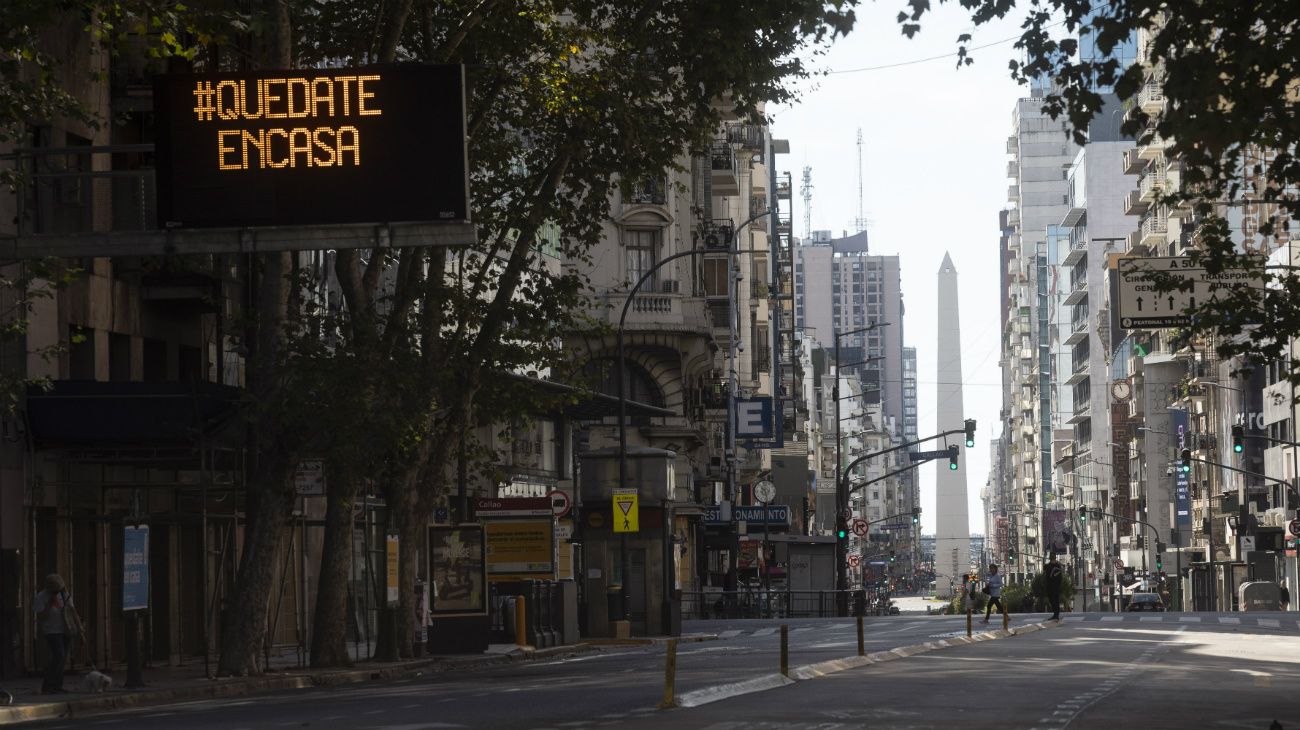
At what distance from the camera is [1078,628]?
147 ft

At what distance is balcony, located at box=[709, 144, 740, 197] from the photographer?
81875 mm

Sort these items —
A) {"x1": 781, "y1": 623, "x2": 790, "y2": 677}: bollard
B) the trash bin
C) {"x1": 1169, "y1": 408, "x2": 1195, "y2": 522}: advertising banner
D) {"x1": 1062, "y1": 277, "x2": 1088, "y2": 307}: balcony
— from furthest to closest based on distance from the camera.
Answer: {"x1": 1062, "y1": 277, "x2": 1088, "y2": 307}: balcony → {"x1": 1169, "y1": 408, "x2": 1195, "y2": 522}: advertising banner → the trash bin → {"x1": 781, "y1": 623, "x2": 790, "y2": 677}: bollard

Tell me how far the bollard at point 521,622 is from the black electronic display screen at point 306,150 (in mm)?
19475

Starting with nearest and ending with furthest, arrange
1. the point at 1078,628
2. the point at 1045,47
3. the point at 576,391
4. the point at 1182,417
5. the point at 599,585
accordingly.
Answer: the point at 1045,47, the point at 576,391, the point at 1078,628, the point at 599,585, the point at 1182,417

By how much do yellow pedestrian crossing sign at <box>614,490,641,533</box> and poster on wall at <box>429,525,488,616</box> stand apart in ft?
27.8

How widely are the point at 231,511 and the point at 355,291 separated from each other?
7233 millimetres

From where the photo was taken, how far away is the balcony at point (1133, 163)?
411 feet

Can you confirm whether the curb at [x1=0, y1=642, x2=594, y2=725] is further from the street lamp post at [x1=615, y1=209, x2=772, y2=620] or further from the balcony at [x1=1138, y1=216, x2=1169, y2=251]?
the balcony at [x1=1138, y1=216, x2=1169, y2=251]

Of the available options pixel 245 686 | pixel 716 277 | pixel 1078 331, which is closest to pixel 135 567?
pixel 245 686

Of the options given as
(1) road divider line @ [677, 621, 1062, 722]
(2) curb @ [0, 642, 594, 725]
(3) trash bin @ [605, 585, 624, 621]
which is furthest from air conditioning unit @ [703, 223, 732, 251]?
(2) curb @ [0, 642, 594, 725]

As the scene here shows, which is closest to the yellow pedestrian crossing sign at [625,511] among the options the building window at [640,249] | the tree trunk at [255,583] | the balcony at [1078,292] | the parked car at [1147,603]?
the tree trunk at [255,583]

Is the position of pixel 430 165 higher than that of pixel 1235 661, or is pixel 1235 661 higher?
pixel 430 165

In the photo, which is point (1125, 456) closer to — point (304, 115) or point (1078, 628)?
point (1078, 628)

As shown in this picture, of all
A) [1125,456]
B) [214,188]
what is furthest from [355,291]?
[1125,456]
